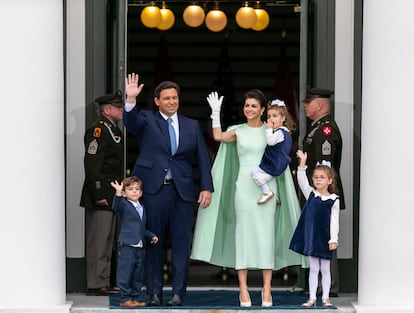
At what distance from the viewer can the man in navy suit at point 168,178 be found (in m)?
13.6

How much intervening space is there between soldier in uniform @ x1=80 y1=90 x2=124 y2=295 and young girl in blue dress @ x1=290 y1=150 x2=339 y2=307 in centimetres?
194

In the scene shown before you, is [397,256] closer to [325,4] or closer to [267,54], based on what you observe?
[325,4]

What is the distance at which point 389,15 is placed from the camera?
526 inches

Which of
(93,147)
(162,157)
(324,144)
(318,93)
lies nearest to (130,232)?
(162,157)

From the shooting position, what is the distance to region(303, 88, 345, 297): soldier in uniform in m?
14.5

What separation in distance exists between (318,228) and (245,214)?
0.63 m

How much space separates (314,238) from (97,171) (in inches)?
87.9

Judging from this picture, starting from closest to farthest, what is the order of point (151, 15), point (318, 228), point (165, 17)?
1. point (318, 228)
2. point (151, 15)
3. point (165, 17)

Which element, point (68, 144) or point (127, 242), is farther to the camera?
point (68, 144)

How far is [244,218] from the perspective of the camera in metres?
13.7

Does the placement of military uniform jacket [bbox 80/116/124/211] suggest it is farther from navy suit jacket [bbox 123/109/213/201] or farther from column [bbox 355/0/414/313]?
column [bbox 355/0/414/313]

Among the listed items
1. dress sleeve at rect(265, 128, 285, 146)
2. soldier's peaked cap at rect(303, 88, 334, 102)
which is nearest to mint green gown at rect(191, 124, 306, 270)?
dress sleeve at rect(265, 128, 285, 146)

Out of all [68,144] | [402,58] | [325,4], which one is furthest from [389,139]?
[68,144]

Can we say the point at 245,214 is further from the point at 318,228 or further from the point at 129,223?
the point at 129,223
